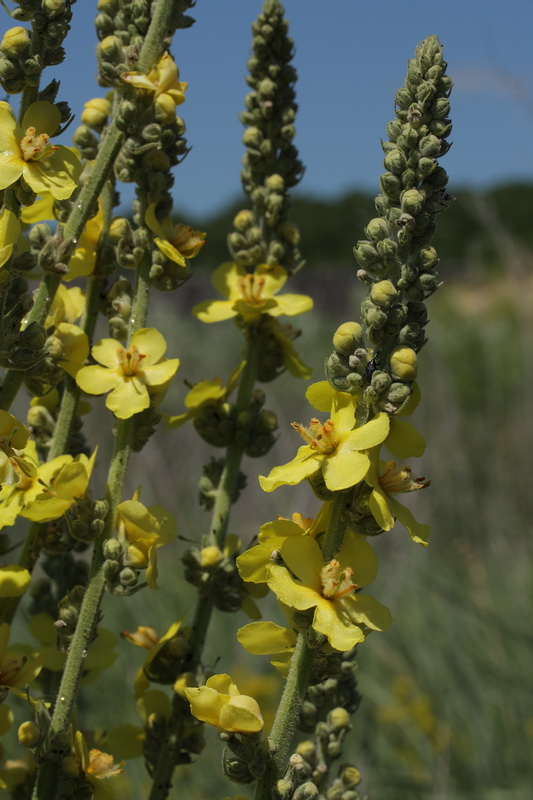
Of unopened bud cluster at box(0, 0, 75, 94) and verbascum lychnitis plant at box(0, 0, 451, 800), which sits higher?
unopened bud cluster at box(0, 0, 75, 94)

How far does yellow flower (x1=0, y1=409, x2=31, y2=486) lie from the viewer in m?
1.06

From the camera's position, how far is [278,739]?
3.06ft

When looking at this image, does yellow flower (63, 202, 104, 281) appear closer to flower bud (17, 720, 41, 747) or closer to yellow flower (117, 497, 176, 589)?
yellow flower (117, 497, 176, 589)

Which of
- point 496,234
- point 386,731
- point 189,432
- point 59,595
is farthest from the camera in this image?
point 189,432

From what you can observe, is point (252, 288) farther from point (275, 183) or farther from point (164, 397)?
point (164, 397)

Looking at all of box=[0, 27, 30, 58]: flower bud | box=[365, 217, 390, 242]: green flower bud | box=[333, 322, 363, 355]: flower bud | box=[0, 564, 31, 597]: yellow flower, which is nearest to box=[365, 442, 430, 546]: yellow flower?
box=[333, 322, 363, 355]: flower bud

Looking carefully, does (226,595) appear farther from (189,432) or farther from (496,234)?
(189,432)

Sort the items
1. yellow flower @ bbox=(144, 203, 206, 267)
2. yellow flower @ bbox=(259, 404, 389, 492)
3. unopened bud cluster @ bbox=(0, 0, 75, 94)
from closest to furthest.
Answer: yellow flower @ bbox=(259, 404, 389, 492) < unopened bud cluster @ bbox=(0, 0, 75, 94) < yellow flower @ bbox=(144, 203, 206, 267)

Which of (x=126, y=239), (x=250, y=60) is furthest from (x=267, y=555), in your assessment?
(x=250, y=60)

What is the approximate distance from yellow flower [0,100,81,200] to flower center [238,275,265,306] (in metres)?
0.37

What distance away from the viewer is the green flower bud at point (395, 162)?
1031mm

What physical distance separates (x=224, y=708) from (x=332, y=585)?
0.17 metres

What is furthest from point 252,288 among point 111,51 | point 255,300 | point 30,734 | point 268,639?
point 30,734

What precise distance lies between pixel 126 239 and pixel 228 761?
2.29 feet
